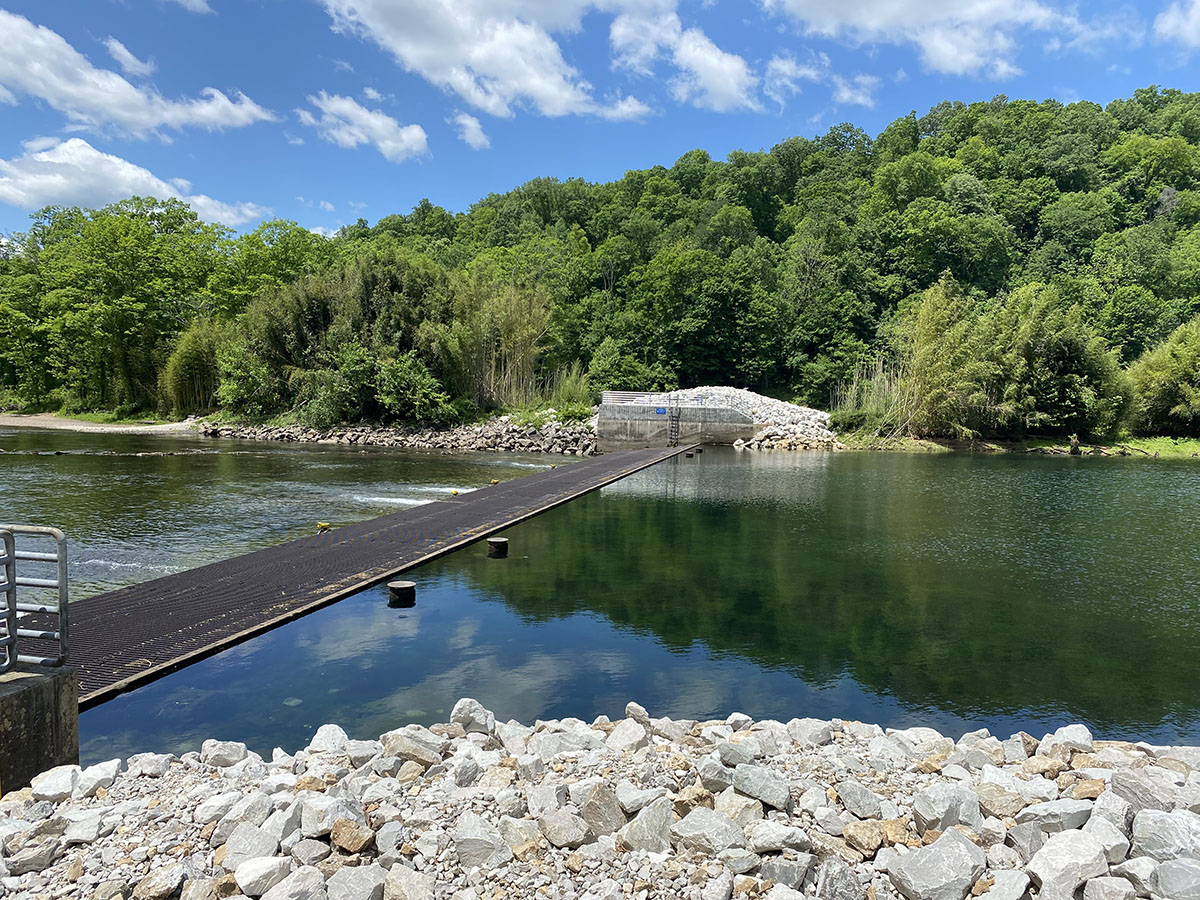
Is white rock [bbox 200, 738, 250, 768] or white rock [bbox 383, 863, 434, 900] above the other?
white rock [bbox 383, 863, 434, 900]

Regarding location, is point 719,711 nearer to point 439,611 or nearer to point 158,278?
point 439,611

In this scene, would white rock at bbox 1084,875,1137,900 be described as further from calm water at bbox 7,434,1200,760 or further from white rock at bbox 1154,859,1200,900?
calm water at bbox 7,434,1200,760

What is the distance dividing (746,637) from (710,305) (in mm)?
33928

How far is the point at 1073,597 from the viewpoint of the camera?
7.65 metres

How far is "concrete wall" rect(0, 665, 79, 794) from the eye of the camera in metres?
3.09

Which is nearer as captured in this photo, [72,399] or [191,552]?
[191,552]

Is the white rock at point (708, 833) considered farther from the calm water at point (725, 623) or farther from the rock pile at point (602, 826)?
the calm water at point (725, 623)

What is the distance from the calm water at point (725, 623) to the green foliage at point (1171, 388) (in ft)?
75.4

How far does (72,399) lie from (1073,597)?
150ft

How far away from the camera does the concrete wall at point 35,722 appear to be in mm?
3090

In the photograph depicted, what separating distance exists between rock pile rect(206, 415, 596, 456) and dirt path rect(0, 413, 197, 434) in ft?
8.64

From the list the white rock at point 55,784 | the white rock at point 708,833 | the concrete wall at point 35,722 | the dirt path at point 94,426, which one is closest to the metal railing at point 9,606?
the concrete wall at point 35,722

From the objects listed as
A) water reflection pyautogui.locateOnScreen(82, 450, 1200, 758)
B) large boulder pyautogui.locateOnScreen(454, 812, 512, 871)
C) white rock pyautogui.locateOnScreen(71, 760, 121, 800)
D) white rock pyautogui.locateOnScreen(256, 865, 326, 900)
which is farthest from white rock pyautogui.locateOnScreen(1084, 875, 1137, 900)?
white rock pyautogui.locateOnScreen(71, 760, 121, 800)

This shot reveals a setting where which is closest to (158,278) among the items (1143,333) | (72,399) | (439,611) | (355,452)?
(72,399)
